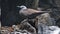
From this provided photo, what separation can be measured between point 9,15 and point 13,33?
0.16 metres

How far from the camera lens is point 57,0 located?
86 cm

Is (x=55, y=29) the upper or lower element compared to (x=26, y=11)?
lower

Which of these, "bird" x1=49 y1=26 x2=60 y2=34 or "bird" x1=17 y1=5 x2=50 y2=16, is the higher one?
"bird" x1=17 y1=5 x2=50 y2=16

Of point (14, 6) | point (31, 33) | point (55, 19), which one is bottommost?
point (31, 33)

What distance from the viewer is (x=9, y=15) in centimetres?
85

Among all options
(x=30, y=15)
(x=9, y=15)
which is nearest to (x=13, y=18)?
(x=9, y=15)

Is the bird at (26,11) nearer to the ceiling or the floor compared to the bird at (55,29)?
nearer to the ceiling

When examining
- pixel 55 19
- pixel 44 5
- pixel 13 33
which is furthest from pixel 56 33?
pixel 13 33

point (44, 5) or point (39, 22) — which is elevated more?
point (44, 5)

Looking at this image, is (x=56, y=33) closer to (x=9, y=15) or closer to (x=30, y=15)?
(x=30, y=15)

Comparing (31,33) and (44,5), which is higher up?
(44,5)

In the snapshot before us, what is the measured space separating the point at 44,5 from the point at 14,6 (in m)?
0.26

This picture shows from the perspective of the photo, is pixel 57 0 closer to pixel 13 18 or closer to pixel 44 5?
pixel 44 5

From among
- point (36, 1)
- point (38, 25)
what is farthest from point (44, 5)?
point (38, 25)
